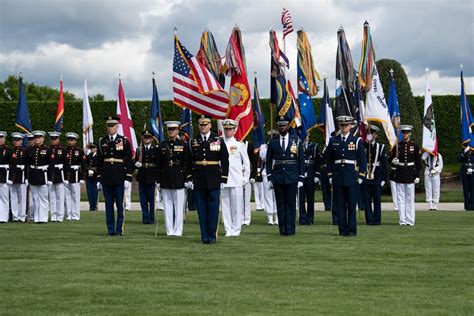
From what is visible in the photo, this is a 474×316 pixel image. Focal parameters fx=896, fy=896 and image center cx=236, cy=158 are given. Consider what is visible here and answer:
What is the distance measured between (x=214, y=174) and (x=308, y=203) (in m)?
5.04

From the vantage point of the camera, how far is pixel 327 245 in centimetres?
1402

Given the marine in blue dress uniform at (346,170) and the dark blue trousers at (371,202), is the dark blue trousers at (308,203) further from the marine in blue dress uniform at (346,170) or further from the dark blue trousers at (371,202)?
the marine in blue dress uniform at (346,170)

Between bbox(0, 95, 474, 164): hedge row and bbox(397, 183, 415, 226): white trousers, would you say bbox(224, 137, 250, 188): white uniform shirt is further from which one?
bbox(0, 95, 474, 164): hedge row

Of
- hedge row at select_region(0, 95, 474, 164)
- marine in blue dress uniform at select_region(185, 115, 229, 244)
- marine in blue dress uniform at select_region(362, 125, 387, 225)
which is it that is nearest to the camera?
marine in blue dress uniform at select_region(185, 115, 229, 244)

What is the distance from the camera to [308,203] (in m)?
19.4

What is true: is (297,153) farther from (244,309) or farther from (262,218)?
(244,309)

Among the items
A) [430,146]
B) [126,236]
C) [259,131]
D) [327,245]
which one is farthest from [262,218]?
[327,245]

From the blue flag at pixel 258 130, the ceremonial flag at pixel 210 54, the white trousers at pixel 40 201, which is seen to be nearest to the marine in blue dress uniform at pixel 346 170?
the blue flag at pixel 258 130

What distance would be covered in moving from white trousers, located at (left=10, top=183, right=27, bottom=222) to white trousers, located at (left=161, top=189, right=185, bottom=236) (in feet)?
21.1

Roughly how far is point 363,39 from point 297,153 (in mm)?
4498

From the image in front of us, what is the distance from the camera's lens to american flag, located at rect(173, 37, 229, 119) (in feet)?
53.7

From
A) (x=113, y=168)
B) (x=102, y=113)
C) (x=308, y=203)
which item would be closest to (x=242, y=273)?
(x=113, y=168)

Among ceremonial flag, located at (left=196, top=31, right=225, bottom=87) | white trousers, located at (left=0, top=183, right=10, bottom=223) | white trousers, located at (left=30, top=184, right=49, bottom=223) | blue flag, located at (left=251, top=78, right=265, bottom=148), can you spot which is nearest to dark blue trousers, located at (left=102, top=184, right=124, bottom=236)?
ceremonial flag, located at (left=196, top=31, right=225, bottom=87)

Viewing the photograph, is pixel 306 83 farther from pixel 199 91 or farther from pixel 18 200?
pixel 18 200
